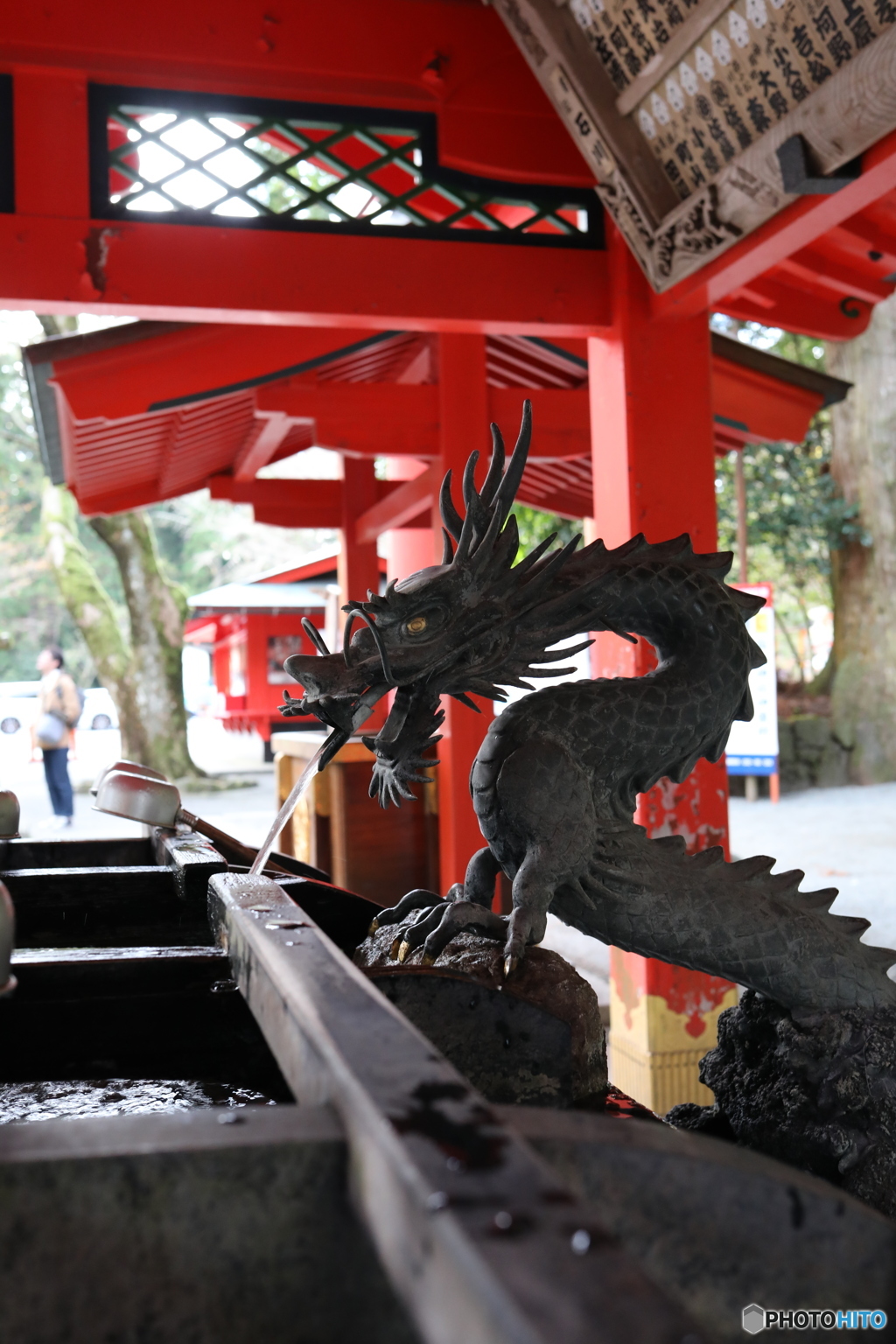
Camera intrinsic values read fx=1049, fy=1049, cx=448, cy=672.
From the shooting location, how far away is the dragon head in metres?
1.54

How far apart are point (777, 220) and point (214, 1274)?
10.1 feet

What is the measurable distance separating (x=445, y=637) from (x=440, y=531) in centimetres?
409

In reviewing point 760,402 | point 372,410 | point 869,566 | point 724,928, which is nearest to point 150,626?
point 372,410

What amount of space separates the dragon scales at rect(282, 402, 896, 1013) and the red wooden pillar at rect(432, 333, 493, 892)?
3.28 m

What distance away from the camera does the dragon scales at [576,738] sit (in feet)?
5.08

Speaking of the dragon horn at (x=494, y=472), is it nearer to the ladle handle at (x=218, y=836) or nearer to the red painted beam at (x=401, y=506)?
the ladle handle at (x=218, y=836)

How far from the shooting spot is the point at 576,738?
1604 millimetres

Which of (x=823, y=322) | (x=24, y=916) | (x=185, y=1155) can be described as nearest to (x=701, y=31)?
(x=823, y=322)

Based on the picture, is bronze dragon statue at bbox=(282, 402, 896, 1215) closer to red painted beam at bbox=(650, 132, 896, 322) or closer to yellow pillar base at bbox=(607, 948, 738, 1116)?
red painted beam at bbox=(650, 132, 896, 322)

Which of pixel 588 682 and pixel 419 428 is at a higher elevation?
pixel 419 428

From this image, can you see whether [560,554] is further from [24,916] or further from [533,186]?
[533,186]

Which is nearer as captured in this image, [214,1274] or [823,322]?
[214,1274]

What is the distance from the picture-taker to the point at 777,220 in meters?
3.02

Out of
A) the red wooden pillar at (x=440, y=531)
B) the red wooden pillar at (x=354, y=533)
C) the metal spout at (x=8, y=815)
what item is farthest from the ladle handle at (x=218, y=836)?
the red wooden pillar at (x=354, y=533)
